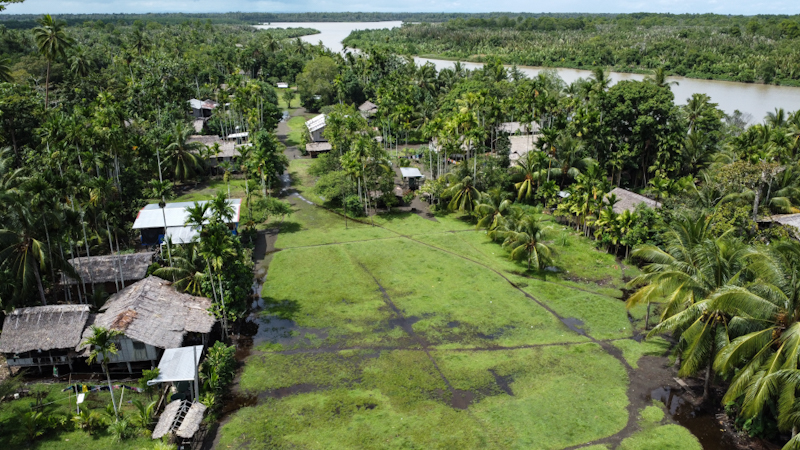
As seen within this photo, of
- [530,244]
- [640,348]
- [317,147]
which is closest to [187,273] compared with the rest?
[530,244]

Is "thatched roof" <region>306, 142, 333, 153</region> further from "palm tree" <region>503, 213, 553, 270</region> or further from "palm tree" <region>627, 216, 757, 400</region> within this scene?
"palm tree" <region>627, 216, 757, 400</region>

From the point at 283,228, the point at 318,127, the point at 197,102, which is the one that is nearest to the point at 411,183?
the point at 283,228

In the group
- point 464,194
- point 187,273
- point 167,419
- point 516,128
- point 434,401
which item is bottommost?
point 434,401

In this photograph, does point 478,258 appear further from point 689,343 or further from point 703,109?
point 703,109

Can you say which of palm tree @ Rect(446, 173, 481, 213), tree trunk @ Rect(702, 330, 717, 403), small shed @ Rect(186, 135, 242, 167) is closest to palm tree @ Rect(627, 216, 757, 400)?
tree trunk @ Rect(702, 330, 717, 403)

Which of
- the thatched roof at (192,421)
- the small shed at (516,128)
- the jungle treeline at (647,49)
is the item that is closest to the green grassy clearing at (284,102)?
the jungle treeline at (647,49)

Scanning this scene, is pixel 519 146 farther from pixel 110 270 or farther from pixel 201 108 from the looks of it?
pixel 201 108
